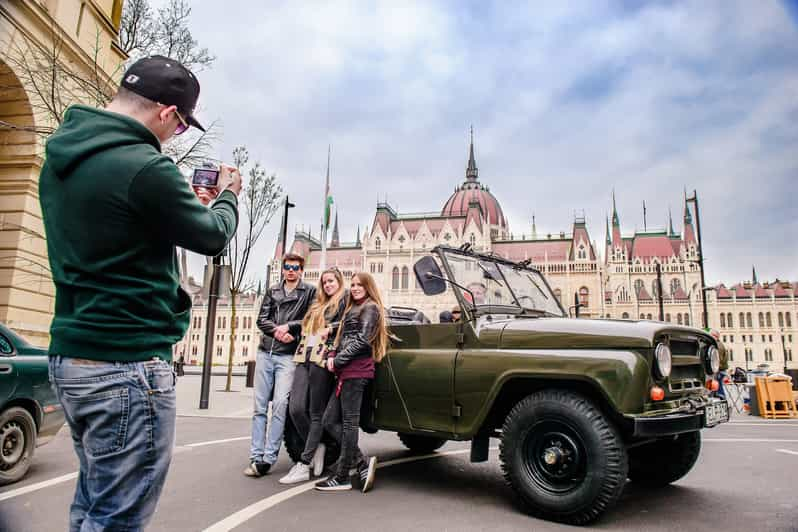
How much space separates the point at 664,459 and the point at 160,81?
5.35 meters

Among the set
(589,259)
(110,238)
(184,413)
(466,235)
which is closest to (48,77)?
(184,413)

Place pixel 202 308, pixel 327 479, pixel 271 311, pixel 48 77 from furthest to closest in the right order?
pixel 202 308
pixel 48 77
pixel 271 311
pixel 327 479

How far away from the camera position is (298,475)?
509 centimetres

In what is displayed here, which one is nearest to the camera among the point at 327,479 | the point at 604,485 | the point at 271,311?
the point at 604,485

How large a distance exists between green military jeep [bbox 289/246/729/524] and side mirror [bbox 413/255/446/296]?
0.04 ft

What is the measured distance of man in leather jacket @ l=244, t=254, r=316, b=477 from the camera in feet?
17.6

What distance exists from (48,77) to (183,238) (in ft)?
37.2

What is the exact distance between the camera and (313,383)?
206 inches

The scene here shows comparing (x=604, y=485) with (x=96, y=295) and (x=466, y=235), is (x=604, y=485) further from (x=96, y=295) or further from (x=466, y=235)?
(x=466, y=235)

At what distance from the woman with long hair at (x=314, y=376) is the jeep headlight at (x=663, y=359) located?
281cm

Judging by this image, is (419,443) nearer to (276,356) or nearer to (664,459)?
(276,356)

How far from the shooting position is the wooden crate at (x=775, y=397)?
1368 centimetres

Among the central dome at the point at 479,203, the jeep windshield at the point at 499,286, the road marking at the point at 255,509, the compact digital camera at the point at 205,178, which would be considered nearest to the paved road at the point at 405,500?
the road marking at the point at 255,509

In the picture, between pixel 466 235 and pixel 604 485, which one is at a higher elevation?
pixel 466 235
